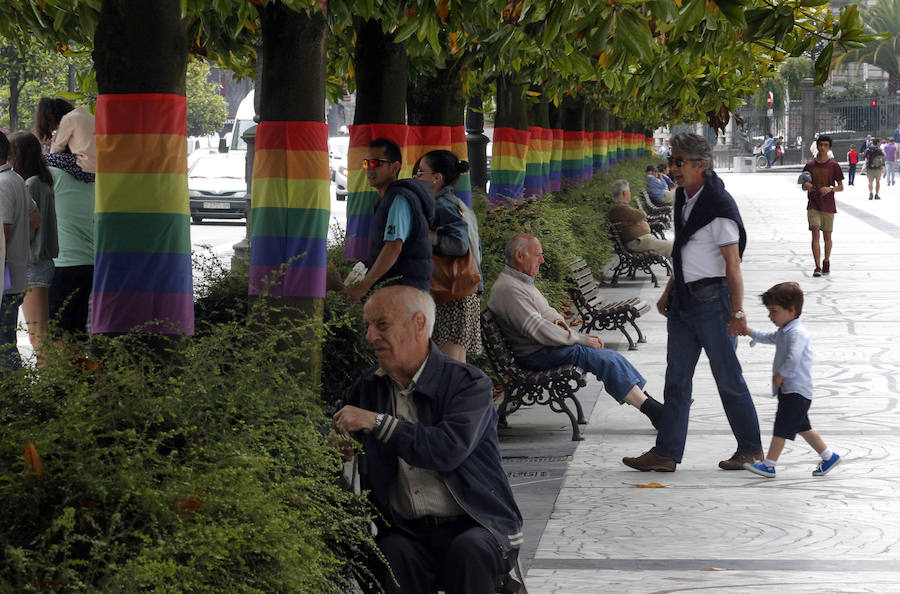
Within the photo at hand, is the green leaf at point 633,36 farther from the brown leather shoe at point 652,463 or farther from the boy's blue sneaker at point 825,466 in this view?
the boy's blue sneaker at point 825,466

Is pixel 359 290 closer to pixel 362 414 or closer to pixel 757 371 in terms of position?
pixel 362 414

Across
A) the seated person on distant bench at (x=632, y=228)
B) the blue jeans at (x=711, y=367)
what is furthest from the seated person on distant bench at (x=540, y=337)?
the seated person on distant bench at (x=632, y=228)

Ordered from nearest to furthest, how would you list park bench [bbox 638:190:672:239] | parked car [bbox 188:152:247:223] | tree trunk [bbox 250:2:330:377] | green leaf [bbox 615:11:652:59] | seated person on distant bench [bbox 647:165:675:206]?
green leaf [bbox 615:11:652:59] → tree trunk [bbox 250:2:330:377] → park bench [bbox 638:190:672:239] → seated person on distant bench [bbox 647:165:675:206] → parked car [bbox 188:152:247:223]

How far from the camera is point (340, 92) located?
13.3 metres

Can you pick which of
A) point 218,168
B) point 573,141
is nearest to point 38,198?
point 573,141

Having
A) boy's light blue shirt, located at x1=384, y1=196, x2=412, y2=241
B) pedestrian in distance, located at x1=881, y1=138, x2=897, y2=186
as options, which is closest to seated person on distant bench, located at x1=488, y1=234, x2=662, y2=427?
boy's light blue shirt, located at x1=384, y1=196, x2=412, y2=241

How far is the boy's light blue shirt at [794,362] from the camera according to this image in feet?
25.5

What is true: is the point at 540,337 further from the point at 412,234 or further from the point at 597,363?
the point at 412,234

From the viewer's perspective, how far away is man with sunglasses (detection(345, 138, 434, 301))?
24.7ft

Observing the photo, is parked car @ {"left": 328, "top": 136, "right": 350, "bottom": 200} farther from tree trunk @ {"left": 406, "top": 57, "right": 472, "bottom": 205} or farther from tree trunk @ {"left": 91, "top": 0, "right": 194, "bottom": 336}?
tree trunk @ {"left": 91, "top": 0, "right": 194, "bottom": 336}

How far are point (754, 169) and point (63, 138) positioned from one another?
71.7 metres

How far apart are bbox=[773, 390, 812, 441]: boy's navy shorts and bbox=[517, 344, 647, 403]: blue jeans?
117 centimetres

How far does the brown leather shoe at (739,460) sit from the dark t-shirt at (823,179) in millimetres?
10741

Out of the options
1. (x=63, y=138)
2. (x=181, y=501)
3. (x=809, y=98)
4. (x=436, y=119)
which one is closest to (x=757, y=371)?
(x=436, y=119)
